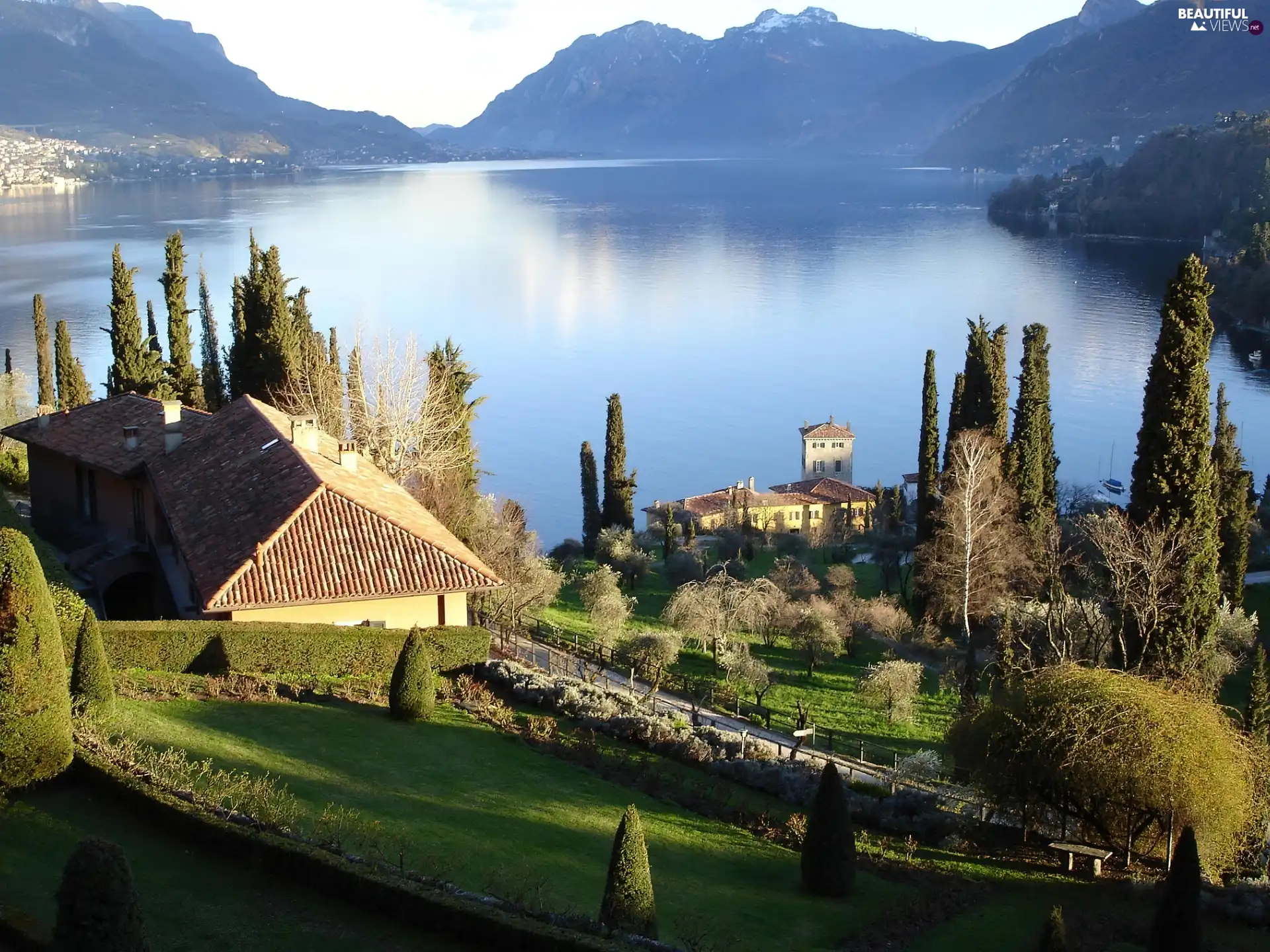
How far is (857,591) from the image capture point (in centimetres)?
4275

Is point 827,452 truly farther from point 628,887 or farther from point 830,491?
point 628,887

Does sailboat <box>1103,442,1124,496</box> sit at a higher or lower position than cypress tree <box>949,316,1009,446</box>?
lower

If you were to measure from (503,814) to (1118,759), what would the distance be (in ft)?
28.4

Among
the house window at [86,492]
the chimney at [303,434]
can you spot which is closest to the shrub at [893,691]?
the chimney at [303,434]

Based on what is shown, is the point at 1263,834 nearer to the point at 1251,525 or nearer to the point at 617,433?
the point at 1251,525

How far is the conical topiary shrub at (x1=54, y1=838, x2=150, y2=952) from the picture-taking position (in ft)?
31.2

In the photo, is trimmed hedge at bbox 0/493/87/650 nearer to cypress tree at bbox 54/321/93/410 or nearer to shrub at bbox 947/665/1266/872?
shrub at bbox 947/665/1266/872

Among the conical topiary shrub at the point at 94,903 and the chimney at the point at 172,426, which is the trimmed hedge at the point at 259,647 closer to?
the chimney at the point at 172,426

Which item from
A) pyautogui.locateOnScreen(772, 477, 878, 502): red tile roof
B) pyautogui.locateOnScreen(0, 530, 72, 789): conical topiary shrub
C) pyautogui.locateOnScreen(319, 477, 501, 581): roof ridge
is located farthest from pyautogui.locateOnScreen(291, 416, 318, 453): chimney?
pyautogui.locateOnScreen(772, 477, 878, 502): red tile roof

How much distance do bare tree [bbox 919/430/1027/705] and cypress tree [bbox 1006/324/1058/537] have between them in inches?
48.1

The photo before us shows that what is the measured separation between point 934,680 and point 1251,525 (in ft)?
75.2

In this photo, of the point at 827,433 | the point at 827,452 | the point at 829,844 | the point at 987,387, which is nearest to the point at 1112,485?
the point at 827,452

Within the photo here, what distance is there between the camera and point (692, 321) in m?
116

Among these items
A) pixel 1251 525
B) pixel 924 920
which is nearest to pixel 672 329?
pixel 1251 525
